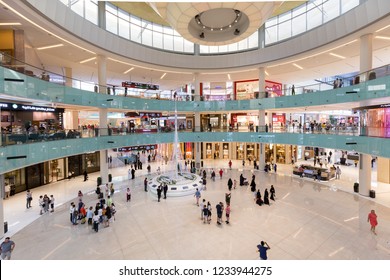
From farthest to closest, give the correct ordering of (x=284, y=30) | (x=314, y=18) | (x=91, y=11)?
(x=284, y=30) → (x=314, y=18) → (x=91, y=11)

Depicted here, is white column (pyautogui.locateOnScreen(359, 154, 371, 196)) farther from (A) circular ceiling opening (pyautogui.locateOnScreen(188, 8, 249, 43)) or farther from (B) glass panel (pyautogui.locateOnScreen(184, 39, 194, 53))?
(B) glass panel (pyautogui.locateOnScreen(184, 39, 194, 53))

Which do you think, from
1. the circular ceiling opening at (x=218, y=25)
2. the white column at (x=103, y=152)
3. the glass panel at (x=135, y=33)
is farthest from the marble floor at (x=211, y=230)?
the glass panel at (x=135, y=33)

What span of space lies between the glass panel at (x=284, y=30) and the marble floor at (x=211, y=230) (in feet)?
59.1

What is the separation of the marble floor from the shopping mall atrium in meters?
0.10

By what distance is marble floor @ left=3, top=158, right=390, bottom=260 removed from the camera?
10.1 meters

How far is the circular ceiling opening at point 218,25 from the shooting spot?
50.5 feet

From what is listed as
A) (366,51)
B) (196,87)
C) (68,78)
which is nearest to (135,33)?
(196,87)

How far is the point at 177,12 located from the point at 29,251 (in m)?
15.6

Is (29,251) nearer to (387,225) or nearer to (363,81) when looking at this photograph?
(387,225)

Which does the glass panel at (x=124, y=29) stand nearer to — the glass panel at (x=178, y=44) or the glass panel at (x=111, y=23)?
the glass panel at (x=111, y=23)

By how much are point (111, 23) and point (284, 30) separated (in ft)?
64.9

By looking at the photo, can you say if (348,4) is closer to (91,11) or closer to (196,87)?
(196,87)

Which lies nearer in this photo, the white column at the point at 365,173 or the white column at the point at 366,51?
the white column at the point at 366,51

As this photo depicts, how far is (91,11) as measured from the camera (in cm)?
1994
